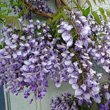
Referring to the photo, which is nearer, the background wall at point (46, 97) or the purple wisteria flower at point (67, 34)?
the purple wisteria flower at point (67, 34)

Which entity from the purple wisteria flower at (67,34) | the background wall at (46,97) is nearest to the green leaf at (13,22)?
the purple wisteria flower at (67,34)

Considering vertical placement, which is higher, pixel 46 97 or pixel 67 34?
pixel 67 34

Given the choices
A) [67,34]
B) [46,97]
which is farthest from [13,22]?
[46,97]

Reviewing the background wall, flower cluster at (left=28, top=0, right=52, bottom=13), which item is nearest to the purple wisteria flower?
flower cluster at (left=28, top=0, right=52, bottom=13)

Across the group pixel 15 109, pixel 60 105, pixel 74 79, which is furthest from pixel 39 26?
pixel 15 109

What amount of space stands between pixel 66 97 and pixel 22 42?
0.58 m

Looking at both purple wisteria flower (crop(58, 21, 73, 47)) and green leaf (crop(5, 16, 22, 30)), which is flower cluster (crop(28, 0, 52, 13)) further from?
purple wisteria flower (crop(58, 21, 73, 47))

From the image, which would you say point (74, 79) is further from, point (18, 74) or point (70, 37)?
point (18, 74)

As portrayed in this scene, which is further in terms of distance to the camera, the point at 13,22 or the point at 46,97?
the point at 46,97

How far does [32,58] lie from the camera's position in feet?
2.17

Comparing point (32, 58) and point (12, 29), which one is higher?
point (12, 29)

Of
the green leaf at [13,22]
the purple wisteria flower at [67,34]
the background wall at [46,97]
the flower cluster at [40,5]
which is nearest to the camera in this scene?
the purple wisteria flower at [67,34]

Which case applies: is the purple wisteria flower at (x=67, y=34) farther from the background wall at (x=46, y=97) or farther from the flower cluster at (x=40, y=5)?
the background wall at (x=46, y=97)

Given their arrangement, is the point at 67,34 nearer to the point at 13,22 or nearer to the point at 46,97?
the point at 13,22
